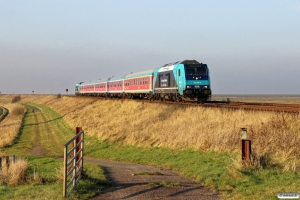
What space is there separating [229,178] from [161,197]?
250cm

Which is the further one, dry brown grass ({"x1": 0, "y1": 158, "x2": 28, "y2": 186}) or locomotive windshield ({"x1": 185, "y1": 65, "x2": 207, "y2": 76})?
locomotive windshield ({"x1": 185, "y1": 65, "x2": 207, "y2": 76})

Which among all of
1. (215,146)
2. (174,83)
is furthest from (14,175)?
(174,83)

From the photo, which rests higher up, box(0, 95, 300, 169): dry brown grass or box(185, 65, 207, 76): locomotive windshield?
box(185, 65, 207, 76): locomotive windshield

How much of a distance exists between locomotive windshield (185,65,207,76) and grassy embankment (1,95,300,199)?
4.31 m

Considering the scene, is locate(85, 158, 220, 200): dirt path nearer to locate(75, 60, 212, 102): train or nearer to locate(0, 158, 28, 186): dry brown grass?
locate(0, 158, 28, 186): dry brown grass

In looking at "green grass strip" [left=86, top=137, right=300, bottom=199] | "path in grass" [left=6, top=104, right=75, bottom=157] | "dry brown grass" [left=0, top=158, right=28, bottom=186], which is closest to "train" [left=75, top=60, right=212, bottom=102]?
"path in grass" [left=6, top=104, right=75, bottom=157]

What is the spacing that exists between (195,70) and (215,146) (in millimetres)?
17252

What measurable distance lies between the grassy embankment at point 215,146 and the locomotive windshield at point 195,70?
4315mm

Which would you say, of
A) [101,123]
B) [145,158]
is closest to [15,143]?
[101,123]

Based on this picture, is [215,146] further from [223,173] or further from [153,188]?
[153,188]

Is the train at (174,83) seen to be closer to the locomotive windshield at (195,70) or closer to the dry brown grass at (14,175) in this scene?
the locomotive windshield at (195,70)

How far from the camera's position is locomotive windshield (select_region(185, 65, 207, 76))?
103 feet

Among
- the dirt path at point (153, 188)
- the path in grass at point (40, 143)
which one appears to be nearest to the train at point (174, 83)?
the path in grass at point (40, 143)

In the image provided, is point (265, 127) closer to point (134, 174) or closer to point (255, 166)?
point (255, 166)
